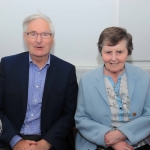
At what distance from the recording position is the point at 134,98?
6.01 ft

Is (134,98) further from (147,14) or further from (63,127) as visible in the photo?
(147,14)

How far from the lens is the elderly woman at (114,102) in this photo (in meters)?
1.75

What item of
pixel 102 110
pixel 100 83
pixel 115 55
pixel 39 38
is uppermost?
pixel 39 38

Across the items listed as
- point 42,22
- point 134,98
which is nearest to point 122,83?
point 134,98

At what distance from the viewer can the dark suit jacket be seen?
6.14 feet

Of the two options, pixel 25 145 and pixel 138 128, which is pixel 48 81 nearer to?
pixel 25 145

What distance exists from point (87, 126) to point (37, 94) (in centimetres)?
46

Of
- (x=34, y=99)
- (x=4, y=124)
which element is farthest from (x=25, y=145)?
(x=34, y=99)

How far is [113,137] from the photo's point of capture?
1738mm

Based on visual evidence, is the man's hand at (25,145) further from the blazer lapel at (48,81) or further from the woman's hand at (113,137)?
the woman's hand at (113,137)

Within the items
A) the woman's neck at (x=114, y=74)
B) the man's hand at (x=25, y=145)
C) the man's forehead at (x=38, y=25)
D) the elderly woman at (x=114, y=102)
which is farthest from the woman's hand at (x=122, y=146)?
the man's forehead at (x=38, y=25)

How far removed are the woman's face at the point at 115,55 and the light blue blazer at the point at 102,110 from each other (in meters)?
0.12

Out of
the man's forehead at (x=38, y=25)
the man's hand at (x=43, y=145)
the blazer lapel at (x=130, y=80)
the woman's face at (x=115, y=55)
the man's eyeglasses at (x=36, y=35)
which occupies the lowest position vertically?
the man's hand at (x=43, y=145)

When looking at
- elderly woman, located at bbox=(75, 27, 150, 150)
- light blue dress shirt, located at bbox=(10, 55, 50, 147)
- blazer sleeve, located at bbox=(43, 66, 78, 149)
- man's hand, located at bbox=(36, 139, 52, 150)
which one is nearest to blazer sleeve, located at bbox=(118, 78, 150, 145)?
elderly woman, located at bbox=(75, 27, 150, 150)
